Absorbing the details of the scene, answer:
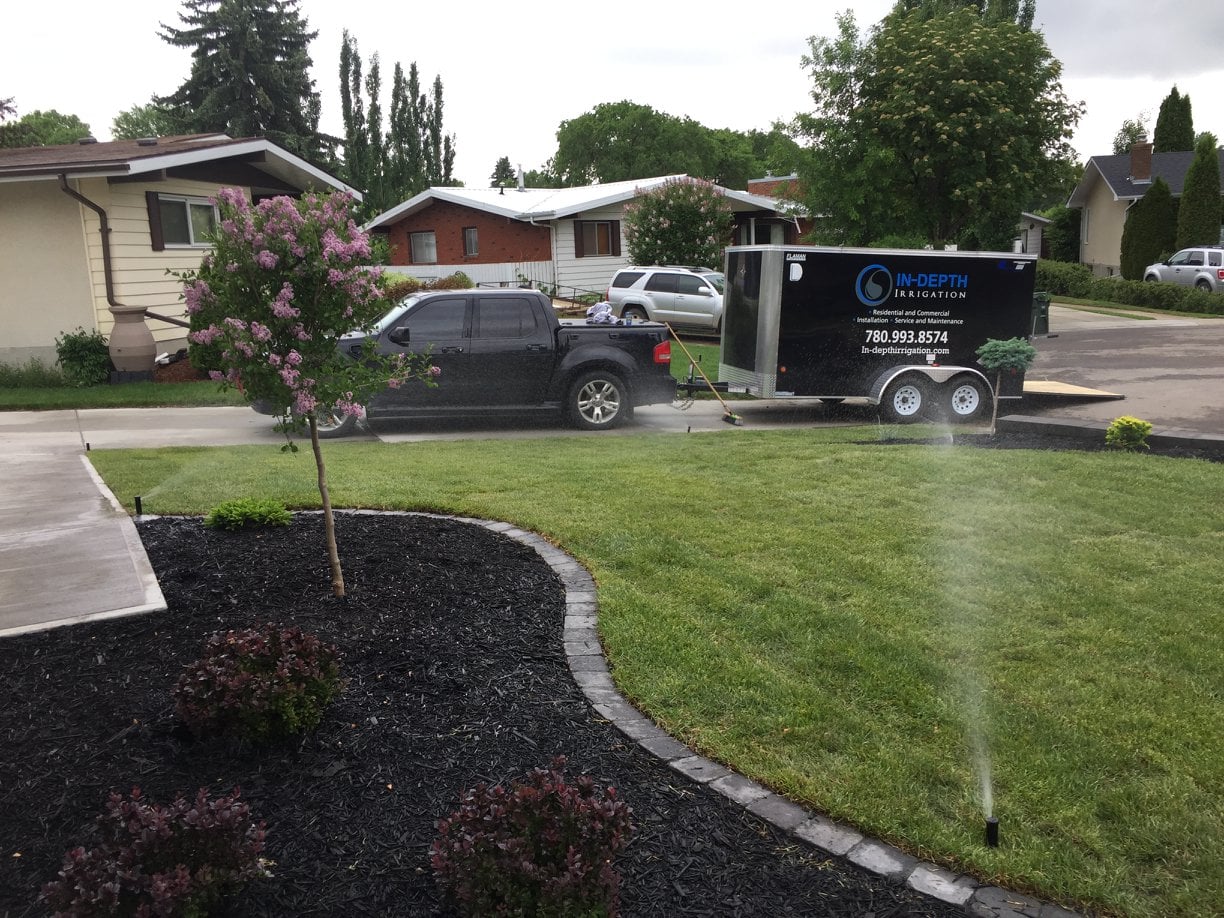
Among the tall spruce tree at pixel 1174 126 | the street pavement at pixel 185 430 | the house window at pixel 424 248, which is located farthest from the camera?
the tall spruce tree at pixel 1174 126

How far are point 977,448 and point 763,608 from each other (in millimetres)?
5651

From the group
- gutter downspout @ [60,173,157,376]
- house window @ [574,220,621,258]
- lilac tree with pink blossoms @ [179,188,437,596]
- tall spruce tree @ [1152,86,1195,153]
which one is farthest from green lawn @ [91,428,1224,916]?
tall spruce tree @ [1152,86,1195,153]

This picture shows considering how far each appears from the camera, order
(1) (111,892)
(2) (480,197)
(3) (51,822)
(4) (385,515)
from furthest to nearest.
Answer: (2) (480,197) → (4) (385,515) → (3) (51,822) → (1) (111,892)

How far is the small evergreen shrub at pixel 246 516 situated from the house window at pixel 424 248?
91.9ft

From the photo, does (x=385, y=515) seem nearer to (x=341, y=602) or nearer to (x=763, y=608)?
(x=341, y=602)

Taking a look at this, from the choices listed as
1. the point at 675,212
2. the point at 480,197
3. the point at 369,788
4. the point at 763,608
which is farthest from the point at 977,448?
the point at 480,197

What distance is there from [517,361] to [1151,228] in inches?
1363

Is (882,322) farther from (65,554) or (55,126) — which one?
(55,126)

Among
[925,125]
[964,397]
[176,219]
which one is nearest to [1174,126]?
[925,125]

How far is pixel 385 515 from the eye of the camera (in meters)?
6.98

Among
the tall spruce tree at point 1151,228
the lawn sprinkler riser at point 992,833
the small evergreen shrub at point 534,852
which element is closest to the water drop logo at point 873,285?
the lawn sprinkler riser at point 992,833

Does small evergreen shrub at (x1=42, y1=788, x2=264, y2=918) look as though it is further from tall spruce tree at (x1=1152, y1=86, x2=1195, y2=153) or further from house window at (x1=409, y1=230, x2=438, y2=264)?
tall spruce tree at (x1=1152, y1=86, x2=1195, y2=153)

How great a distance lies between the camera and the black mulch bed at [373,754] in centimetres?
296

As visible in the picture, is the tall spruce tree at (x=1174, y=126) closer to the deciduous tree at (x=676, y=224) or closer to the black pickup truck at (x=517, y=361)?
the deciduous tree at (x=676, y=224)
